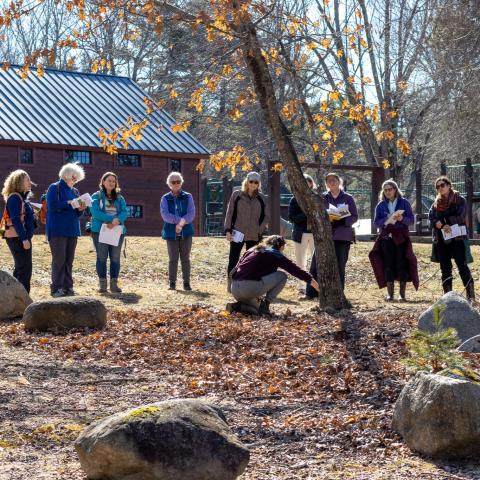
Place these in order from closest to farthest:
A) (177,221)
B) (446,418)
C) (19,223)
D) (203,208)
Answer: (446,418), (19,223), (177,221), (203,208)

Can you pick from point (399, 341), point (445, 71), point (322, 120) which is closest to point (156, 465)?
point (399, 341)

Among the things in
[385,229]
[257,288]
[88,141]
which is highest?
[88,141]

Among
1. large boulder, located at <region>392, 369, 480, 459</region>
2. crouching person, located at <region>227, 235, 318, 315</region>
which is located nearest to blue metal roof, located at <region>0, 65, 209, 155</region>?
crouching person, located at <region>227, 235, 318, 315</region>

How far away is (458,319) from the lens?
399 inches

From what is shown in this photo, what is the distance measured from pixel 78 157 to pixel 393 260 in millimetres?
19737

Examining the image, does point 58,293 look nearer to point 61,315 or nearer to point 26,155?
point 61,315

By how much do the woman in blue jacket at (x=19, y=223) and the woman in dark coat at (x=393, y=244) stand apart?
5.06m

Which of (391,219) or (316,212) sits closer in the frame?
(316,212)

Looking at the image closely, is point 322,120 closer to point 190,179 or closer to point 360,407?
point 360,407

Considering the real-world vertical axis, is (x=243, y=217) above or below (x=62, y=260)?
above

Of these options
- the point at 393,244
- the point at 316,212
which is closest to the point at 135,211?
the point at 393,244

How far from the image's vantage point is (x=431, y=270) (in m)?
22.8

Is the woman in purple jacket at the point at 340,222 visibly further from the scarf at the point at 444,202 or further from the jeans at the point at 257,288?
the jeans at the point at 257,288

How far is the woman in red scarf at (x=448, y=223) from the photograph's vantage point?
49.4ft
